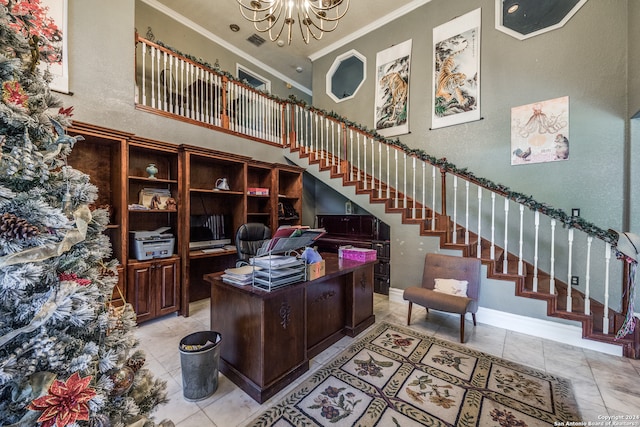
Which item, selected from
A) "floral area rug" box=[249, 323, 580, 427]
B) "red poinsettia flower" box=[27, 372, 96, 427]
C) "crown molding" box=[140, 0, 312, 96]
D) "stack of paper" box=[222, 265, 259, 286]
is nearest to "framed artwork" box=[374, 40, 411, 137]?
"crown molding" box=[140, 0, 312, 96]

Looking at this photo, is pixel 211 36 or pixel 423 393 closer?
pixel 423 393

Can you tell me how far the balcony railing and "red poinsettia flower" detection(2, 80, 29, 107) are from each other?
2947 millimetres

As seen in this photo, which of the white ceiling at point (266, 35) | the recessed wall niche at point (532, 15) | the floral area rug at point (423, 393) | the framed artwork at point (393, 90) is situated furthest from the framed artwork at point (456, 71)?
the floral area rug at point (423, 393)

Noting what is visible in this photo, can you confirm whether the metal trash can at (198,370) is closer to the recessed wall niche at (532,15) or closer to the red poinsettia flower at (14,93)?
the red poinsettia flower at (14,93)

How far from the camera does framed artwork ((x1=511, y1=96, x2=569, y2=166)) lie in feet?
11.3

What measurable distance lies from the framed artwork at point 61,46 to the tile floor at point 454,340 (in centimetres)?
275

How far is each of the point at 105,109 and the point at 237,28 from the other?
346 centimetres

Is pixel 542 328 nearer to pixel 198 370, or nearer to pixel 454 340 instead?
pixel 454 340

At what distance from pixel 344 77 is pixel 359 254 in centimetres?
518

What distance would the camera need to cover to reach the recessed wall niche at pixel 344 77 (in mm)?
5918

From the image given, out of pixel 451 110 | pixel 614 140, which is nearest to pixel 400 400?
pixel 614 140

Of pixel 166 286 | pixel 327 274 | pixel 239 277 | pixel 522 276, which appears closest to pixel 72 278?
pixel 239 277

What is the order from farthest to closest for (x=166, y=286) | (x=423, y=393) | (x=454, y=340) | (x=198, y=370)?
(x=166, y=286) → (x=454, y=340) → (x=423, y=393) → (x=198, y=370)

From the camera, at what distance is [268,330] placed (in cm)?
177
